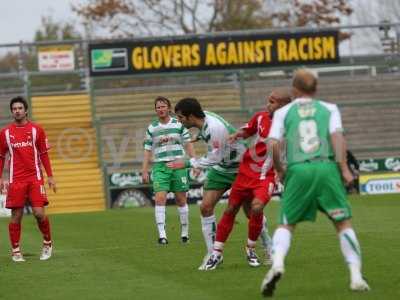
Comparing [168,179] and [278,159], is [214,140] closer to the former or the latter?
[278,159]

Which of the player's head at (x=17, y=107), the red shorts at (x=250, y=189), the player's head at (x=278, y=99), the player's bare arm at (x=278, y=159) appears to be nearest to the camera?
the player's bare arm at (x=278, y=159)

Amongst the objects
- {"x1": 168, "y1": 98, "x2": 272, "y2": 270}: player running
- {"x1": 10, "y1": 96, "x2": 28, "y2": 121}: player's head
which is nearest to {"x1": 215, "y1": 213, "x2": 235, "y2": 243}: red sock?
{"x1": 168, "y1": 98, "x2": 272, "y2": 270}: player running

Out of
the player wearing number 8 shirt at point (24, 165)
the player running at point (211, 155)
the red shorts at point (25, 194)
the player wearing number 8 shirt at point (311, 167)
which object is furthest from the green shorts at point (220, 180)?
the player wearing number 8 shirt at point (311, 167)

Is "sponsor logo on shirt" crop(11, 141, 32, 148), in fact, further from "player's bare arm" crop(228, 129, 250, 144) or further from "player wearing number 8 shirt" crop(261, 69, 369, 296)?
"player wearing number 8 shirt" crop(261, 69, 369, 296)

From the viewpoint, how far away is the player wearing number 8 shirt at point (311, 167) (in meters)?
10.0

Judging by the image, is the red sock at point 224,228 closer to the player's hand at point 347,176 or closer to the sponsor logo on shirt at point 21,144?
the player's hand at point 347,176

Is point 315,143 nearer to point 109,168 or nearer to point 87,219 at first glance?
point 87,219

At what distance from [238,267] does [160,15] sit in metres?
46.8

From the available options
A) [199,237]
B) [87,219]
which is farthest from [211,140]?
[87,219]

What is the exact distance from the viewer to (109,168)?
114 feet

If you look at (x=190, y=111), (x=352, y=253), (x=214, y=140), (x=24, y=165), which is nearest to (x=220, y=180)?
(x=214, y=140)

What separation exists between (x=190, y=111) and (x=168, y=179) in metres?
5.31

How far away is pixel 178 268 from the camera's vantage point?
13.2 metres

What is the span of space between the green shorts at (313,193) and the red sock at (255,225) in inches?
109
